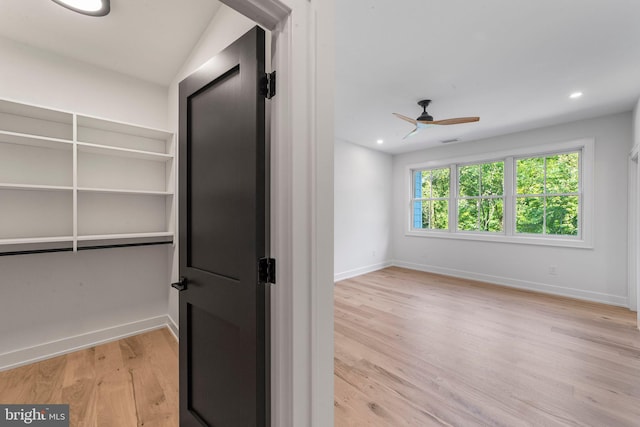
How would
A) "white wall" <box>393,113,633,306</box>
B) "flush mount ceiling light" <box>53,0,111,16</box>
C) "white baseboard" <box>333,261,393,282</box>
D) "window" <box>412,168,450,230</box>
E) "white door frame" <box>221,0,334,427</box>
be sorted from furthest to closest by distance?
"window" <box>412,168,450,230</box> → "white baseboard" <box>333,261,393,282</box> → "white wall" <box>393,113,633,306</box> → "flush mount ceiling light" <box>53,0,111,16</box> → "white door frame" <box>221,0,334,427</box>

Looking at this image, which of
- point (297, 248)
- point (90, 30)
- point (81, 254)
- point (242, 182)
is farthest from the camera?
point (81, 254)

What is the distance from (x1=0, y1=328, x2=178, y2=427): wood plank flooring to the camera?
1631 millimetres

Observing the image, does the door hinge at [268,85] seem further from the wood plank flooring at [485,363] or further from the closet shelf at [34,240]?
the closet shelf at [34,240]

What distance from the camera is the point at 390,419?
5.32 feet

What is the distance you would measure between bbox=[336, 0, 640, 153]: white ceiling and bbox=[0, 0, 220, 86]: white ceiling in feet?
3.71

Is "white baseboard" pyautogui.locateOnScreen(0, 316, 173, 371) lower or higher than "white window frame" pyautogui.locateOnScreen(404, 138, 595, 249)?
lower

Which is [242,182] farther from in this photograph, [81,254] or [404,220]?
[404,220]

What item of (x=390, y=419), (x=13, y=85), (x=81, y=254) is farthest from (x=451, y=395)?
(x=13, y=85)

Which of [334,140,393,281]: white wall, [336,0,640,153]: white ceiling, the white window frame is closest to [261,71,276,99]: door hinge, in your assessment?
[336,0,640,153]: white ceiling

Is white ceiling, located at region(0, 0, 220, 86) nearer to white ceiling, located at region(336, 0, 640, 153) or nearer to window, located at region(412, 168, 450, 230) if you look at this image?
white ceiling, located at region(336, 0, 640, 153)

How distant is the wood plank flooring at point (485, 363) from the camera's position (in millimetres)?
1671

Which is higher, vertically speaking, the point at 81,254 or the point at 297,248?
the point at 297,248

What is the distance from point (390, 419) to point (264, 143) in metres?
1.79

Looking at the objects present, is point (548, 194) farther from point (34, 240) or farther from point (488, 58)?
point (34, 240)
